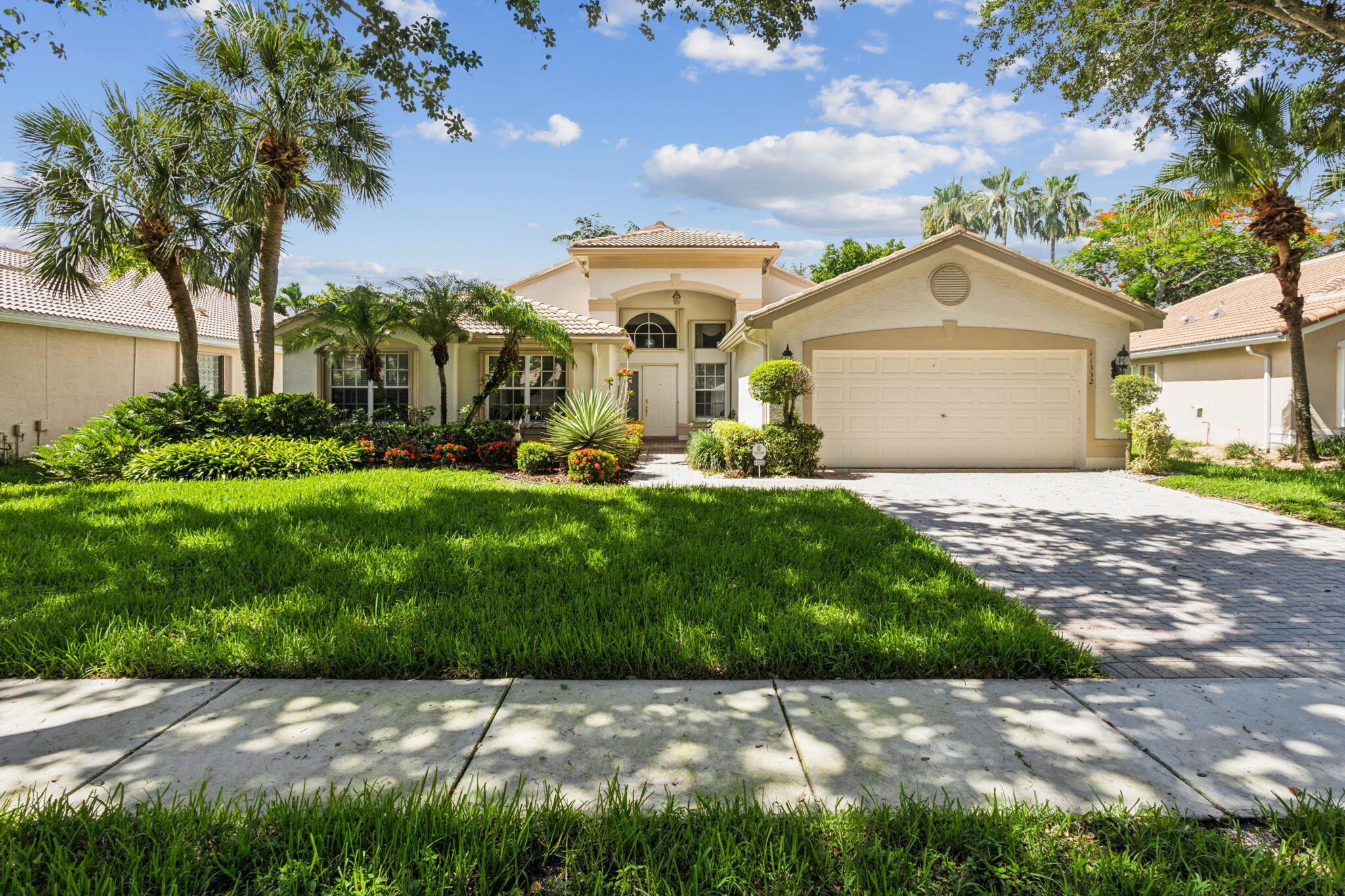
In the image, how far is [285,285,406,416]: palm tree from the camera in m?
14.3

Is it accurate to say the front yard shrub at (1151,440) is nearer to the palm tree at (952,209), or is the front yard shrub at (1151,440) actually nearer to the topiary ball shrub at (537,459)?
the topiary ball shrub at (537,459)

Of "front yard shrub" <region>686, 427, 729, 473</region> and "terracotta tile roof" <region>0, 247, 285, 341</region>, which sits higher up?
"terracotta tile roof" <region>0, 247, 285, 341</region>

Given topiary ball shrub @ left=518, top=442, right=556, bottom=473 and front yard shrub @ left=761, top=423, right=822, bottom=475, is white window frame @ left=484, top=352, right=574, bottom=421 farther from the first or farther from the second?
front yard shrub @ left=761, top=423, right=822, bottom=475

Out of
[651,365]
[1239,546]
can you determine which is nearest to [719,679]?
[1239,546]

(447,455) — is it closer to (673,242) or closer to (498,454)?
(498,454)

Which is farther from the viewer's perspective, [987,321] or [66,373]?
[66,373]

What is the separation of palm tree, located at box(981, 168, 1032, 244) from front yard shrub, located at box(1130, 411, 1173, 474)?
43097mm

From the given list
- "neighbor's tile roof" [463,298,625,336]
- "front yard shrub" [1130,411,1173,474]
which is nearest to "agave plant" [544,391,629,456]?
"neighbor's tile roof" [463,298,625,336]

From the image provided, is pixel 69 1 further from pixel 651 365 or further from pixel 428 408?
pixel 651 365

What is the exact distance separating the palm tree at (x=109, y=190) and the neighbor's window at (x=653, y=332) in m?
10.9

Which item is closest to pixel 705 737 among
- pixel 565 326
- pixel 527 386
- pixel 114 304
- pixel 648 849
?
pixel 648 849

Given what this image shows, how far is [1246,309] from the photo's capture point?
18.7m

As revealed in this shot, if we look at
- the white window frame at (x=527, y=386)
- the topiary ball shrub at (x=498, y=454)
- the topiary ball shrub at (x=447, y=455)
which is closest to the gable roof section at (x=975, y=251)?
the topiary ball shrub at (x=498, y=454)

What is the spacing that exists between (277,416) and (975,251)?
13879mm
